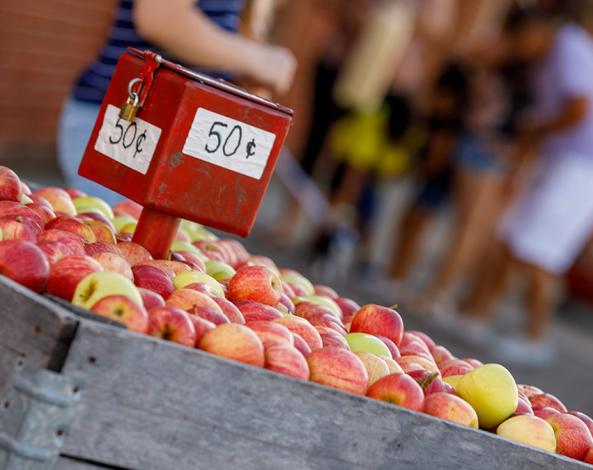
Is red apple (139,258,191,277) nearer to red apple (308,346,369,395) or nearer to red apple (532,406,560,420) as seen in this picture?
red apple (308,346,369,395)

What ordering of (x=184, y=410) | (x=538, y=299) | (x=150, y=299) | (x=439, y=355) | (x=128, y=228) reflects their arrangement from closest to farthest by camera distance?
1. (x=184, y=410)
2. (x=150, y=299)
3. (x=439, y=355)
4. (x=128, y=228)
5. (x=538, y=299)

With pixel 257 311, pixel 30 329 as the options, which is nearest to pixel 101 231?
pixel 257 311

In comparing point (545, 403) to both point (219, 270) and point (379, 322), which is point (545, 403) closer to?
point (379, 322)

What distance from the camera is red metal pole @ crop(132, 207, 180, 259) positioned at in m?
2.79

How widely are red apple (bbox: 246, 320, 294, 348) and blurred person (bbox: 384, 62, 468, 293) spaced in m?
6.57

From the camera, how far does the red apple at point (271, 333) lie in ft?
7.93

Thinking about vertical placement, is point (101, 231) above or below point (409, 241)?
above

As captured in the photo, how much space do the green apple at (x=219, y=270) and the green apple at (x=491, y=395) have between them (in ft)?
2.06

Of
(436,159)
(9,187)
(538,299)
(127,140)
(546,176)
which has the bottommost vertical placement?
(538,299)

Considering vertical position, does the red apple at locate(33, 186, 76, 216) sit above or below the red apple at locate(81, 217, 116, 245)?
below

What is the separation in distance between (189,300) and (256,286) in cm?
33

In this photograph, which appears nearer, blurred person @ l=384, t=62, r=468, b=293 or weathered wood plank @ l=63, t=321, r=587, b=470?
weathered wood plank @ l=63, t=321, r=587, b=470

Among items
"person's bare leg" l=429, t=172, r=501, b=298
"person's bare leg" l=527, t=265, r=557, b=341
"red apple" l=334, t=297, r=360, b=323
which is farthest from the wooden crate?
"person's bare leg" l=429, t=172, r=501, b=298

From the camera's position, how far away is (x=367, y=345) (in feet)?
8.96
